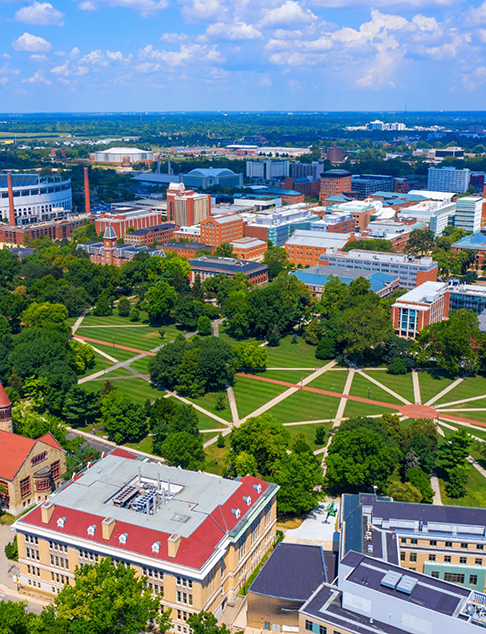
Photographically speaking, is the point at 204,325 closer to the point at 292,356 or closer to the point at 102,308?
the point at 292,356

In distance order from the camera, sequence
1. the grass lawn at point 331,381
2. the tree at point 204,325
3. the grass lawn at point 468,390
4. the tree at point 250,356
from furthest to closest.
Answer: the tree at point 204,325, the tree at point 250,356, the grass lawn at point 331,381, the grass lawn at point 468,390

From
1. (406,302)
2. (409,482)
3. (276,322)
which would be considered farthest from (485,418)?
(276,322)

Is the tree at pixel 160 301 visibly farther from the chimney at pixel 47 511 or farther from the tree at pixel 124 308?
the chimney at pixel 47 511

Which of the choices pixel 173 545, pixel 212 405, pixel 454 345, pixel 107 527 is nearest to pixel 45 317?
pixel 212 405

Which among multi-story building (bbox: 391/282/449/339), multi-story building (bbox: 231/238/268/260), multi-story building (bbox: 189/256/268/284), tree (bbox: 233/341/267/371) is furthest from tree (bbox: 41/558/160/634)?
multi-story building (bbox: 231/238/268/260)

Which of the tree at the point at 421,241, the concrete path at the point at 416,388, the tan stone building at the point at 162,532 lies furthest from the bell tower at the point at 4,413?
the tree at the point at 421,241

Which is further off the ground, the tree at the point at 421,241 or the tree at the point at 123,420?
the tree at the point at 421,241

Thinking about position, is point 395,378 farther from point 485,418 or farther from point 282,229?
point 282,229
